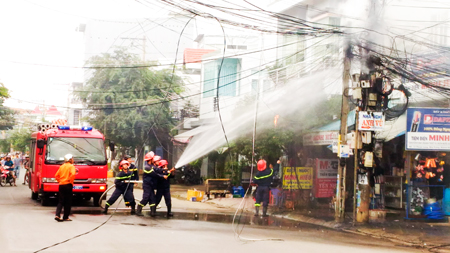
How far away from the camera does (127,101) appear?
3156 centimetres

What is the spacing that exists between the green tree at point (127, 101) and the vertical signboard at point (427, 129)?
18.7 metres

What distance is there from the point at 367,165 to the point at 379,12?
4.13 metres

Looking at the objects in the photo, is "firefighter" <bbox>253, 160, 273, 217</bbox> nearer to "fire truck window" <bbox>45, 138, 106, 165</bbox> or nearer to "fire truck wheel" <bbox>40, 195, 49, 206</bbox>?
"fire truck window" <bbox>45, 138, 106, 165</bbox>

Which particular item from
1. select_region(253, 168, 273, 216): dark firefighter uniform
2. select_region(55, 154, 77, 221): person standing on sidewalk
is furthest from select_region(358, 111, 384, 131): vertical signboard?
select_region(55, 154, 77, 221): person standing on sidewalk

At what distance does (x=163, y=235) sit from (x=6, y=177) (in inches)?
773

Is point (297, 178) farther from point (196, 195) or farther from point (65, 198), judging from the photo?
point (65, 198)

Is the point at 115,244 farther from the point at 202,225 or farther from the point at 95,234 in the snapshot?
the point at 202,225

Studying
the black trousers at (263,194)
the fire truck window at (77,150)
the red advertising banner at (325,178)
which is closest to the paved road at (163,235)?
the black trousers at (263,194)

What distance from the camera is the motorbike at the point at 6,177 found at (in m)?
26.9

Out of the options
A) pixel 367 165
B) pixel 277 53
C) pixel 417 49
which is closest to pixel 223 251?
pixel 367 165

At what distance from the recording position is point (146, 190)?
47.2 feet

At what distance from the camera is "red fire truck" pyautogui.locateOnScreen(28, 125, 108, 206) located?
15.5m

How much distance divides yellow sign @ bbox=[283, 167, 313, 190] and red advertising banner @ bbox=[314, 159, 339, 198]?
28 centimetres

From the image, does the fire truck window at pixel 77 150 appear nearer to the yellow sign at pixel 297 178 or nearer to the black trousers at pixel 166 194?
the black trousers at pixel 166 194
